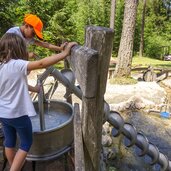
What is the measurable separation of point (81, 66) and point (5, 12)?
8.45 meters

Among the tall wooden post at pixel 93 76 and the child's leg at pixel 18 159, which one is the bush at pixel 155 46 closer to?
the child's leg at pixel 18 159

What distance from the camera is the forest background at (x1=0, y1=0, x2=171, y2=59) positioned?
1180 cm

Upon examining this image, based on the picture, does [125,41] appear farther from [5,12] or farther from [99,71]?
[99,71]

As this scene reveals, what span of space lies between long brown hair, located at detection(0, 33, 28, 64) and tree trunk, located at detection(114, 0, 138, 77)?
291 inches

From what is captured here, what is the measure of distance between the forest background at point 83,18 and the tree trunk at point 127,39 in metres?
2.09

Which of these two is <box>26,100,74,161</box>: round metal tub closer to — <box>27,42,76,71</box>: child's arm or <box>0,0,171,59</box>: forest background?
<box>27,42,76,71</box>: child's arm

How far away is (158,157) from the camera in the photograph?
9.85 ft

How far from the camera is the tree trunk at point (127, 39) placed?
8.65 m

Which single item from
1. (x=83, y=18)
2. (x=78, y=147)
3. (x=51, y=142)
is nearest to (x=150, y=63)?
(x=83, y=18)

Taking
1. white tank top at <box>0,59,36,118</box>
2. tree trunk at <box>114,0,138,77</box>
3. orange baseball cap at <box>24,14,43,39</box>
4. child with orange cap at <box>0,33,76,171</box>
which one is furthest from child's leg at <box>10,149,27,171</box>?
tree trunk at <box>114,0,138,77</box>

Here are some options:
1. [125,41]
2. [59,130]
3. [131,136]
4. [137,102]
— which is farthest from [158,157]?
[125,41]

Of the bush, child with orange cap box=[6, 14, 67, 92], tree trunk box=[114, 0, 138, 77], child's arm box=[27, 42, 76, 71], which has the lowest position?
the bush

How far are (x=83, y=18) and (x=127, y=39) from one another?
37.3 ft

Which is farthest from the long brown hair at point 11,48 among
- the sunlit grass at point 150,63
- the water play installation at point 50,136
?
Result: the sunlit grass at point 150,63
